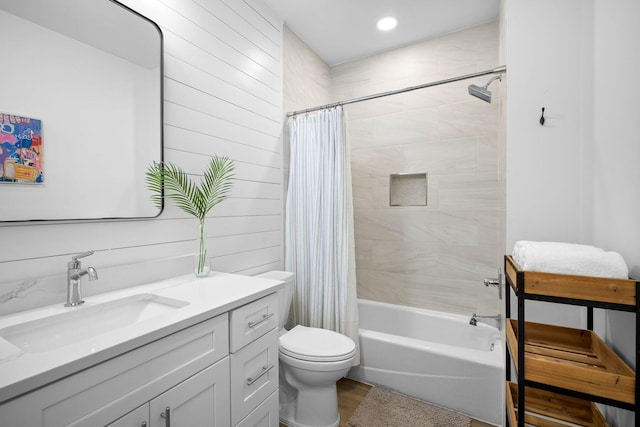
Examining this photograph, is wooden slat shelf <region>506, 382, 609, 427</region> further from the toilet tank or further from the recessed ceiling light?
the recessed ceiling light

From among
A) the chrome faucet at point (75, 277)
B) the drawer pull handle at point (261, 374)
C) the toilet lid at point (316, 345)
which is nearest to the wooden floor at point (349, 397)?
the toilet lid at point (316, 345)

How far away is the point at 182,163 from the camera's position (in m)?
1.54

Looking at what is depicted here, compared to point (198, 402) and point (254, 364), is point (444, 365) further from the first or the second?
point (198, 402)

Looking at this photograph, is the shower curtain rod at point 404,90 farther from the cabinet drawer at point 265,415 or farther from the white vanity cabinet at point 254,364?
the cabinet drawer at point 265,415

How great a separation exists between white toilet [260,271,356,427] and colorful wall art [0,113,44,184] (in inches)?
50.5

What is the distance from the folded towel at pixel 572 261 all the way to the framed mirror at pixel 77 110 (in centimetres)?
157

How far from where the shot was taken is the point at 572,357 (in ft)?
3.30

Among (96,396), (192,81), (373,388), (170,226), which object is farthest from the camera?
(373,388)

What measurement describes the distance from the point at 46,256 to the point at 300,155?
153cm

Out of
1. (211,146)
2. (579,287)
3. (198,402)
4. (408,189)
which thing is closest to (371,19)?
Answer: (408,189)

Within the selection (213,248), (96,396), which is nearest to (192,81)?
(213,248)

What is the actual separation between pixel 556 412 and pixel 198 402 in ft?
4.06

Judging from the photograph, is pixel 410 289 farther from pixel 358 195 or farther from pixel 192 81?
pixel 192 81

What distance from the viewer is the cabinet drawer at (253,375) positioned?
3.66ft
